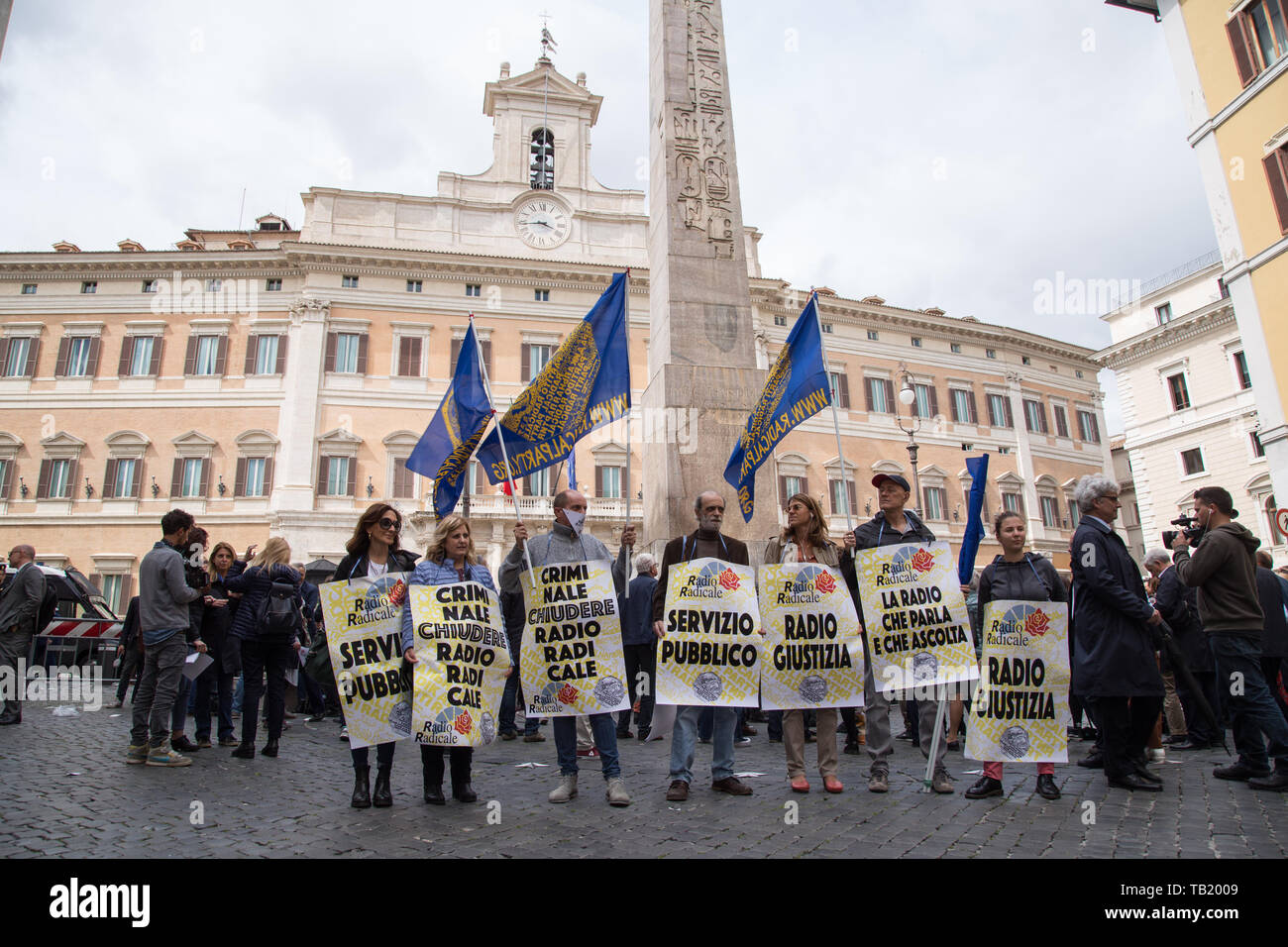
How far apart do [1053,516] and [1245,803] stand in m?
33.4

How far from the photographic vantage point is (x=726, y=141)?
9586 mm

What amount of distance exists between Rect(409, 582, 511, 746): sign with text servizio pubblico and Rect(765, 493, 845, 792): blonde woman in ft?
5.51

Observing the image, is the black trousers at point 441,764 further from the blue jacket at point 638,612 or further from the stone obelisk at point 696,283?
the stone obelisk at point 696,283

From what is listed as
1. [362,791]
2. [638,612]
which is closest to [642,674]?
[638,612]

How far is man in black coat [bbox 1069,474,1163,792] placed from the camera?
4.45 meters

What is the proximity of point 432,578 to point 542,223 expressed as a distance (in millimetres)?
27037

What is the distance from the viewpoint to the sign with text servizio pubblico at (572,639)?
445cm

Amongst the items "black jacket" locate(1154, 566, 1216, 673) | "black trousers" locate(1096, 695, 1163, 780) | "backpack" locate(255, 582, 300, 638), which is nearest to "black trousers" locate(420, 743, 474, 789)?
"backpack" locate(255, 582, 300, 638)

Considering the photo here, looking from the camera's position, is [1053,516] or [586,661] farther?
[1053,516]

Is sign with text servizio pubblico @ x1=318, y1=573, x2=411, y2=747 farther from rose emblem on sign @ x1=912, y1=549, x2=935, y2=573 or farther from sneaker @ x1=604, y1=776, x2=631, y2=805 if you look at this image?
rose emblem on sign @ x1=912, y1=549, x2=935, y2=573

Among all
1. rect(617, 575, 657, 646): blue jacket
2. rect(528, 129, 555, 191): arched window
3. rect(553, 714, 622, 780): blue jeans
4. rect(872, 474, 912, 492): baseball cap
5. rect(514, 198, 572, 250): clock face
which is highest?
rect(528, 129, 555, 191): arched window

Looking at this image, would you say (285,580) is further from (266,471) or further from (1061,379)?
(1061,379)
